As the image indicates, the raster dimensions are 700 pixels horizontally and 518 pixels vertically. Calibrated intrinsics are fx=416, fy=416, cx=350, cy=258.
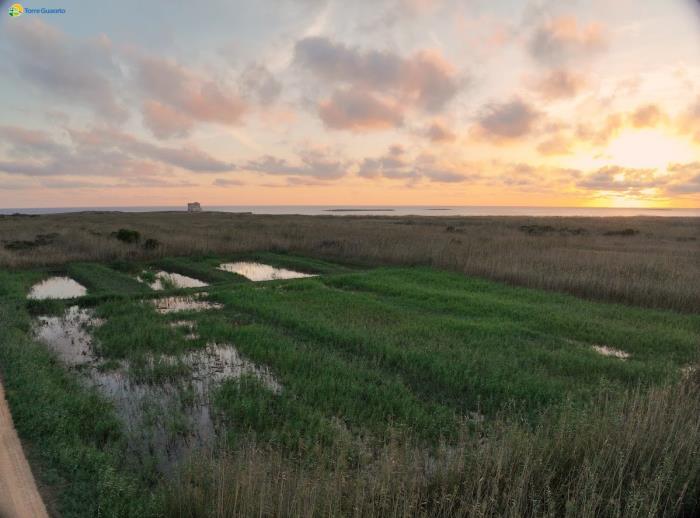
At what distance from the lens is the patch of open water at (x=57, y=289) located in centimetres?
1563

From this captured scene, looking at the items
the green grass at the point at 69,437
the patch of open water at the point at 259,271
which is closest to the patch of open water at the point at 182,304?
the green grass at the point at 69,437

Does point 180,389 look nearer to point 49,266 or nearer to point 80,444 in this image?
point 80,444

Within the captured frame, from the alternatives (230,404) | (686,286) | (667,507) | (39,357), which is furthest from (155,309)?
(686,286)

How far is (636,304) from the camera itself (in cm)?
1474

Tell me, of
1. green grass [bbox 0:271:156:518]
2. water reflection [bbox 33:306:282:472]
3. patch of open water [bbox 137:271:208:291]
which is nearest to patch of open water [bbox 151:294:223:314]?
patch of open water [bbox 137:271:208:291]

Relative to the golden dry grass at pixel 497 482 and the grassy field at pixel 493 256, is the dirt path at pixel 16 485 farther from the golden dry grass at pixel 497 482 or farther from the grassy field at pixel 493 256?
the grassy field at pixel 493 256

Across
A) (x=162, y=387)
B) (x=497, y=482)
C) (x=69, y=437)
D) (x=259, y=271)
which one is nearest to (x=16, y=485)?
(x=69, y=437)

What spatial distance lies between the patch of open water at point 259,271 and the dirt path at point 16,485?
1438 cm

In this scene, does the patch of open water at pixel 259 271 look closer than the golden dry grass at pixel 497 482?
No

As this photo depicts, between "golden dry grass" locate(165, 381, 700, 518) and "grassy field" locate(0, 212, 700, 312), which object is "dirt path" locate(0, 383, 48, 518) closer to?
"golden dry grass" locate(165, 381, 700, 518)

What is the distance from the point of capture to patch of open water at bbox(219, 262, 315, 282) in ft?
67.1

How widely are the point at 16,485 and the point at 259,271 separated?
17530 millimetres

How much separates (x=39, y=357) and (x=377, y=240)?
21739 millimetres

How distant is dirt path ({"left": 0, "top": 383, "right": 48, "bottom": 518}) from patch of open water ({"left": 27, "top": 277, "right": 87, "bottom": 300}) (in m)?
11.1
